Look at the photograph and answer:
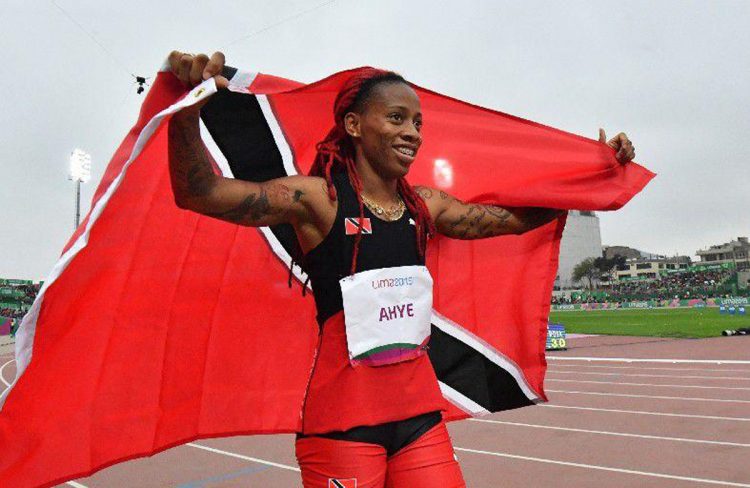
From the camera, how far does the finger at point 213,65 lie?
172 centimetres

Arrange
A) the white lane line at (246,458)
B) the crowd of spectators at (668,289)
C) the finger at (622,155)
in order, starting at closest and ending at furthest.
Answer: the finger at (622,155), the white lane line at (246,458), the crowd of spectators at (668,289)

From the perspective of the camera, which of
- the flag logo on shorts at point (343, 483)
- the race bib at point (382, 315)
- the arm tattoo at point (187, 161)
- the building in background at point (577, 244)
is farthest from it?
the building in background at point (577, 244)

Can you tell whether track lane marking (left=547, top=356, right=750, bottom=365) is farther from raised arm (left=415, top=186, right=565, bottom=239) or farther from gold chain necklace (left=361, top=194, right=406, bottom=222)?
gold chain necklace (left=361, top=194, right=406, bottom=222)

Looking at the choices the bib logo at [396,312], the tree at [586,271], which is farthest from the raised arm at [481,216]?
the tree at [586,271]

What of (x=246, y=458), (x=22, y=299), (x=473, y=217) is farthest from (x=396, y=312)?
(x=22, y=299)

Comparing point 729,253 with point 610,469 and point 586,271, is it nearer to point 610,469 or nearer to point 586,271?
point 586,271

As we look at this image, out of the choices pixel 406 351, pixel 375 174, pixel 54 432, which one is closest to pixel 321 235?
pixel 375 174

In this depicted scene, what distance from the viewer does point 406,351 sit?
6.76 ft

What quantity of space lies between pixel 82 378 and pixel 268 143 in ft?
Result: 3.66

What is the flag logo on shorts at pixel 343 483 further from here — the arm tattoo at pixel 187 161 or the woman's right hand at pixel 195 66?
the woman's right hand at pixel 195 66

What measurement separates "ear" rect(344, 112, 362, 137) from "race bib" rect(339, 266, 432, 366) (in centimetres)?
51

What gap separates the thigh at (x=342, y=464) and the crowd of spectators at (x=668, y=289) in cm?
5659

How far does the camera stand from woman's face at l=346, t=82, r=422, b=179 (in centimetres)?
212

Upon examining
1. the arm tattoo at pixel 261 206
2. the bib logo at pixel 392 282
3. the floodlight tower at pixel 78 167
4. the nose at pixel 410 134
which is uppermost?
the floodlight tower at pixel 78 167
